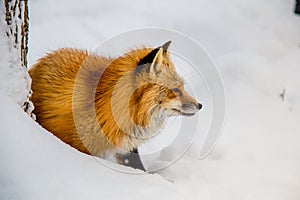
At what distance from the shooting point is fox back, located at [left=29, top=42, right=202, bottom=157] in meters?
0.78

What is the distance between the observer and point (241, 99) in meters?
1.15

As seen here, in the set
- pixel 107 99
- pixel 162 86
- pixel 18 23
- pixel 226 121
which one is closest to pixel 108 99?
pixel 107 99

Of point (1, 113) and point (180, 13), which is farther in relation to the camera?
point (180, 13)

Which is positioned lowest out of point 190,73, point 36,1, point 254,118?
point 254,118

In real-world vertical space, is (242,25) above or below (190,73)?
above

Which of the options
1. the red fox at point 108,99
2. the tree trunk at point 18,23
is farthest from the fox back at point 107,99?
the tree trunk at point 18,23

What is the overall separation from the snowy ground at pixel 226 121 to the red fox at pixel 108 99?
0.09m

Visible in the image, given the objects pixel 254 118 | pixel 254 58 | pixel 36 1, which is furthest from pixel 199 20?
pixel 36 1

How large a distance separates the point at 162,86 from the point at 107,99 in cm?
11

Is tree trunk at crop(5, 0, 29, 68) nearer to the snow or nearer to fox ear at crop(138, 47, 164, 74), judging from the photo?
the snow

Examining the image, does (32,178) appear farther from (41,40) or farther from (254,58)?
(254,58)

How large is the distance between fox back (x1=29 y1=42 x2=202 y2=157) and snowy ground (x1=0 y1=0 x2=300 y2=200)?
0.30 feet

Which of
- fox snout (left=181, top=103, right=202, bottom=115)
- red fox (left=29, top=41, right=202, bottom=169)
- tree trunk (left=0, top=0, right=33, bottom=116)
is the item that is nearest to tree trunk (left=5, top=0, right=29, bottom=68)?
tree trunk (left=0, top=0, right=33, bottom=116)

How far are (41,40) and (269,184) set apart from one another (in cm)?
63
